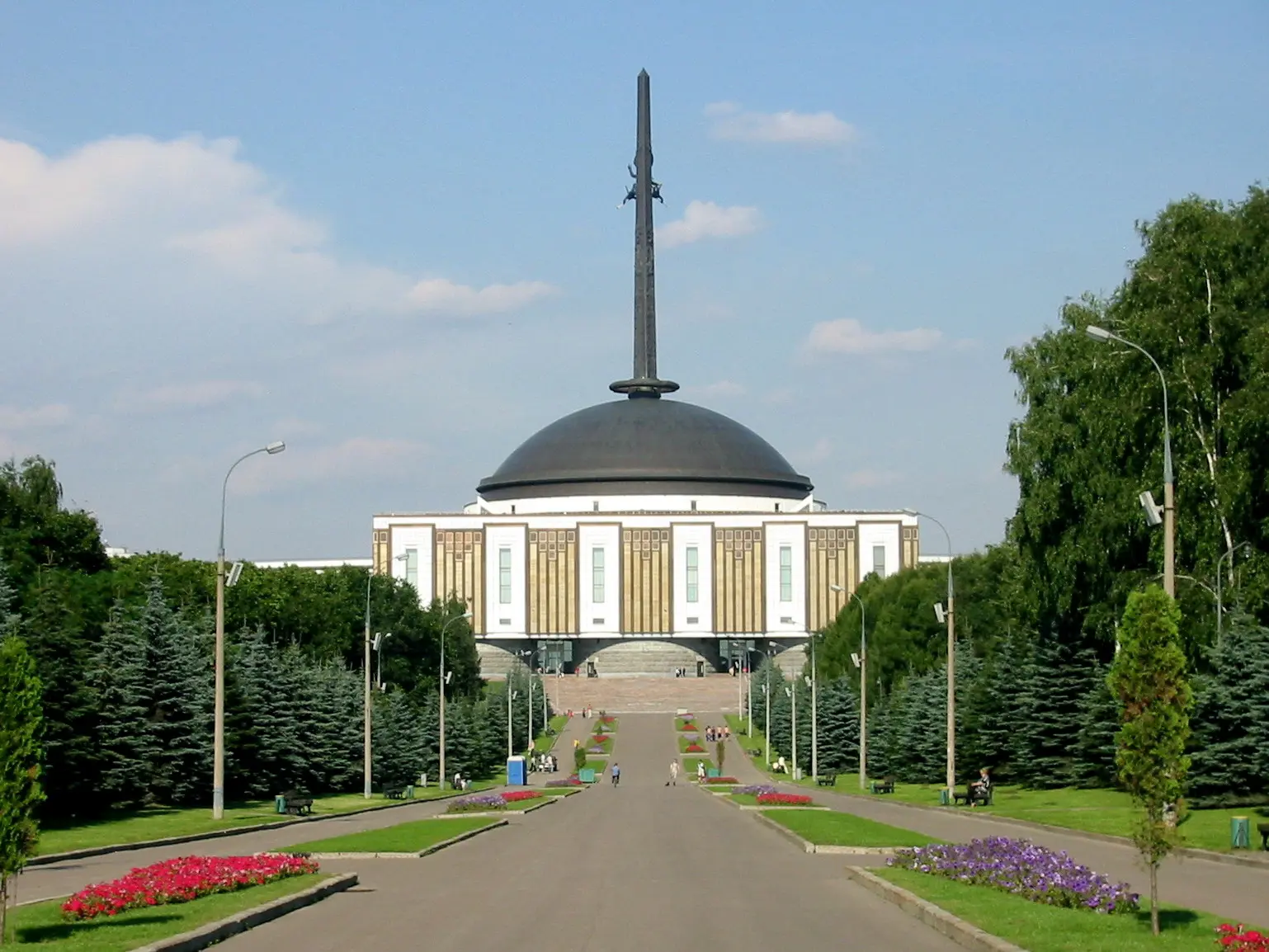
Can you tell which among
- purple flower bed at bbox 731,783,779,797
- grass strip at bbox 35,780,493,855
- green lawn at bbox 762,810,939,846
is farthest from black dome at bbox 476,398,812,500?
green lawn at bbox 762,810,939,846

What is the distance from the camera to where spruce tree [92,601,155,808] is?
41500 millimetres

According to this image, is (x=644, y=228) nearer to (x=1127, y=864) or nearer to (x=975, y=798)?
(x=975, y=798)

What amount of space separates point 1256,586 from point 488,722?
5027 centimetres

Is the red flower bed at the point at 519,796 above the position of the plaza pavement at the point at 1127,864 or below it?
below

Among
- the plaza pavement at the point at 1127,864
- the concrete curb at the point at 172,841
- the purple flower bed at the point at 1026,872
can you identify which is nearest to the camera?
the purple flower bed at the point at 1026,872

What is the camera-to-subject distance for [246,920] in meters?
16.3

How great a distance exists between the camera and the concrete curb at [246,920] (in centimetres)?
1427

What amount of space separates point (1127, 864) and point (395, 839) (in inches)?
444

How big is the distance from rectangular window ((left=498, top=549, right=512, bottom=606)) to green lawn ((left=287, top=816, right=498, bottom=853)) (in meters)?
124

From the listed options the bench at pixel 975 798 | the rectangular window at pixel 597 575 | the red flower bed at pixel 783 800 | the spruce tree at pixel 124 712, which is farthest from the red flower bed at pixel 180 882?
the rectangular window at pixel 597 575

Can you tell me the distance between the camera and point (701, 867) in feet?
80.3

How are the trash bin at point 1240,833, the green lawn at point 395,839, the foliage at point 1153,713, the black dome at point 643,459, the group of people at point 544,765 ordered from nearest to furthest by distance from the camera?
the foliage at point 1153,713 → the trash bin at point 1240,833 → the green lawn at point 395,839 → the group of people at point 544,765 → the black dome at point 643,459

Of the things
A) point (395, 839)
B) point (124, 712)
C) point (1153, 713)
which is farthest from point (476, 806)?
point (1153, 713)

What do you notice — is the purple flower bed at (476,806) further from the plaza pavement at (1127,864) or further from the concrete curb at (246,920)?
the concrete curb at (246,920)
